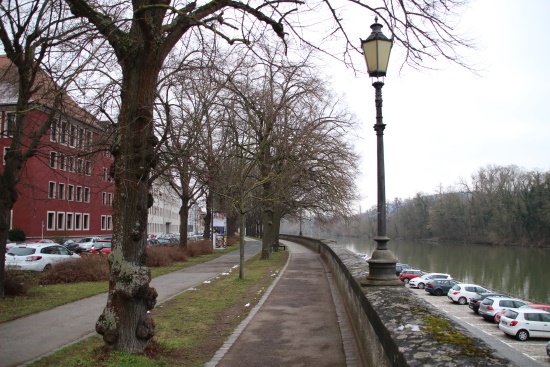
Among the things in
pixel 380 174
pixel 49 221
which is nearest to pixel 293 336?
pixel 380 174

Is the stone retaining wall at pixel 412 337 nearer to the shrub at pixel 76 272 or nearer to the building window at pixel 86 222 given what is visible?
the shrub at pixel 76 272

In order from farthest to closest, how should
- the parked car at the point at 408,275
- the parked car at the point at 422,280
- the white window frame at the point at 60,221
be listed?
the white window frame at the point at 60,221
the parked car at the point at 408,275
the parked car at the point at 422,280

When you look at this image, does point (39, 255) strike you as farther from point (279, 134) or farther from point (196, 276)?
point (279, 134)

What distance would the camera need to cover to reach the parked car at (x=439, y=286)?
36438mm

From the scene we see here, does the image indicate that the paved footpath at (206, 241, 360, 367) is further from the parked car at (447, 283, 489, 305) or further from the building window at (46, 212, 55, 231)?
the building window at (46, 212, 55, 231)

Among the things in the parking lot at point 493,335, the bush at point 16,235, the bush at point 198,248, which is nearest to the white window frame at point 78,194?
the bush at point 16,235

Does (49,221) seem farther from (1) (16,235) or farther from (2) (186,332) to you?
(2) (186,332)

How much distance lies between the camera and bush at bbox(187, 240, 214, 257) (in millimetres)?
31591

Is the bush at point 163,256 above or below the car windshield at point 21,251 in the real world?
below

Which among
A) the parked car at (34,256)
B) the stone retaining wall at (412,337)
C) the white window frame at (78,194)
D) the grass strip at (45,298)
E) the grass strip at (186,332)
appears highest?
the white window frame at (78,194)

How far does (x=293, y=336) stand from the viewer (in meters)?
7.97

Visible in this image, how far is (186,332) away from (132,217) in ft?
10.0

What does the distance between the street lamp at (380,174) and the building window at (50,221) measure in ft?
147

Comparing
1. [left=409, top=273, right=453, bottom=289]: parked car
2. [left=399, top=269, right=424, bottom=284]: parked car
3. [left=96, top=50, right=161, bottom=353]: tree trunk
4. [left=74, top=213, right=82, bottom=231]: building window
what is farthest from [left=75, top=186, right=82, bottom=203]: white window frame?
[left=96, top=50, right=161, bottom=353]: tree trunk
